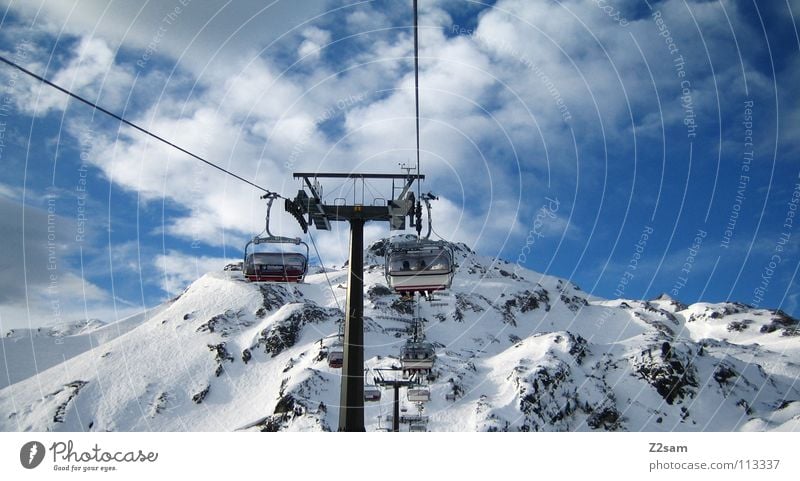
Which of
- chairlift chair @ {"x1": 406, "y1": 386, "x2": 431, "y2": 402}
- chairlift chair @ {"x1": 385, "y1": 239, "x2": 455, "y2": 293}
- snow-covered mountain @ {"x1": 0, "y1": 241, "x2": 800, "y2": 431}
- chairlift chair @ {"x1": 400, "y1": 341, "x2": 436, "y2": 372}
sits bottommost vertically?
snow-covered mountain @ {"x1": 0, "y1": 241, "x2": 800, "y2": 431}

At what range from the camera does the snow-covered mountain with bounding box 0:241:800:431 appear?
77.9 metres

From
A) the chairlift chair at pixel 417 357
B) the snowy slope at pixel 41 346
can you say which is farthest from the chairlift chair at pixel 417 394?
the snowy slope at pixel 41 346

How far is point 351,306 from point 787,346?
16412 centimetres

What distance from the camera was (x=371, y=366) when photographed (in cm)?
8919

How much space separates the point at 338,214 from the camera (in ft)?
45.3

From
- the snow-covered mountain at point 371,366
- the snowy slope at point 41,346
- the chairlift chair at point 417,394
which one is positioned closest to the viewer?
the chairlift chair at point 417,394

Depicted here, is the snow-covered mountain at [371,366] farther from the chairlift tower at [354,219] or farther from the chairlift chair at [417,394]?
the chairlift tower at [354,219]

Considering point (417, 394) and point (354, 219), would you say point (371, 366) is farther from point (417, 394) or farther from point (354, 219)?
point (354, 219)

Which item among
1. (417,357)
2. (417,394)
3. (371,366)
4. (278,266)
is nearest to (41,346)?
(371,366)

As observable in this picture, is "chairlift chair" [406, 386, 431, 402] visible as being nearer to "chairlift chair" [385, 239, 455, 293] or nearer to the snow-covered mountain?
"chairlift chair" [385, 239, 455, 293]

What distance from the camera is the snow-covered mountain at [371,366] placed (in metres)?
77.9

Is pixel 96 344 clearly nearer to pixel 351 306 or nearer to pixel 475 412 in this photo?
pixel 475 412

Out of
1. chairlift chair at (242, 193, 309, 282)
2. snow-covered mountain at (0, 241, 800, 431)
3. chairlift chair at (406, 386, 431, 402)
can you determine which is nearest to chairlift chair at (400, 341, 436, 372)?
chairlift chair at (406, 386, 431, 402)
